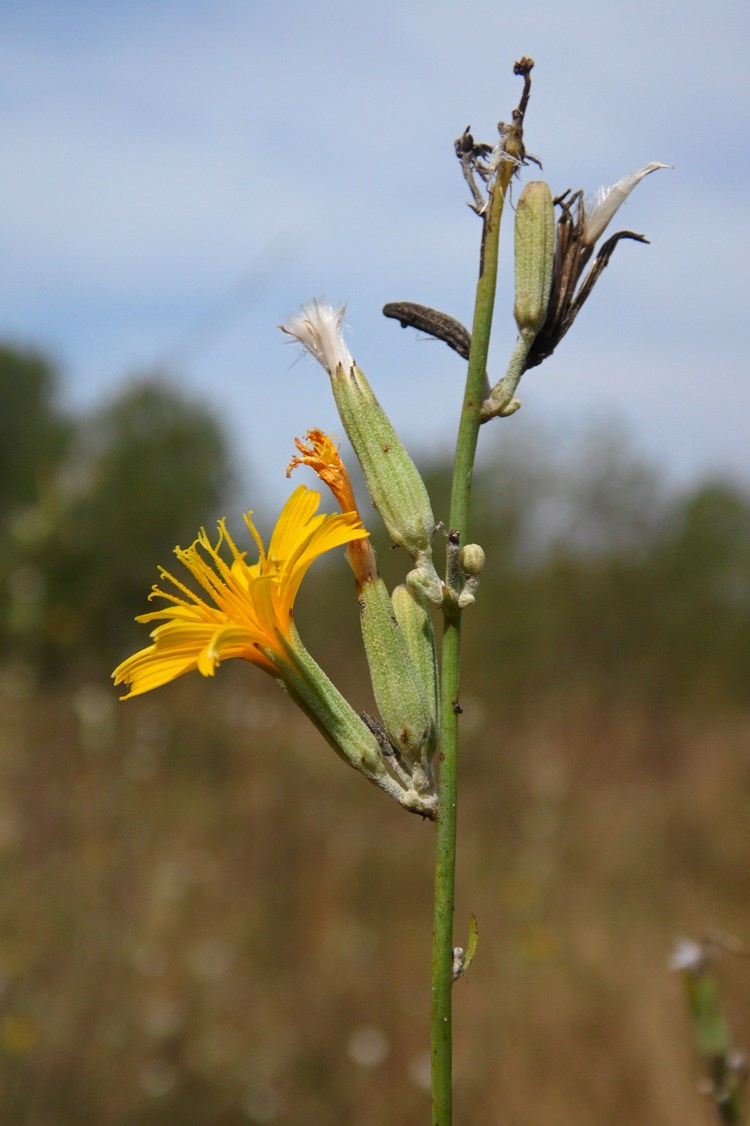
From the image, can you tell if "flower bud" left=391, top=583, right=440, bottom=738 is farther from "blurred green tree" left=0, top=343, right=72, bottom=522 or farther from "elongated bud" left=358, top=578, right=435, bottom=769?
"blurred green tree" left=0, top=343, right=72, bottom=522

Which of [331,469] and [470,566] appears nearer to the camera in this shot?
[470,566]

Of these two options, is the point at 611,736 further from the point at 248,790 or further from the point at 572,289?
the point at 572,289

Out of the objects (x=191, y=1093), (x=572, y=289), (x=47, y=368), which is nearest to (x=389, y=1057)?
(x=191, y=1093)

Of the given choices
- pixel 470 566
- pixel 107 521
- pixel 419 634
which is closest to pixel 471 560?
pixel 470 566

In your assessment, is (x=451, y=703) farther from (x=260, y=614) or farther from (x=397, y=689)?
(x=260, y=614)

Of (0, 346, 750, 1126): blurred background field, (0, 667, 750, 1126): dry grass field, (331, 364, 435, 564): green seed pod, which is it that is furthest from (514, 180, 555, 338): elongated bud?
(0, 667, 750, 1126): dry grass field

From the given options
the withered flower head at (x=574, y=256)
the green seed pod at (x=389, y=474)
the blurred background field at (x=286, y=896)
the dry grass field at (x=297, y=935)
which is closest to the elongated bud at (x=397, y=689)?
the green seed pod at (x=389, y=474)

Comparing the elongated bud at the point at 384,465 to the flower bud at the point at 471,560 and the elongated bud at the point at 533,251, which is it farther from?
the elongated bud at the point at 533,251
